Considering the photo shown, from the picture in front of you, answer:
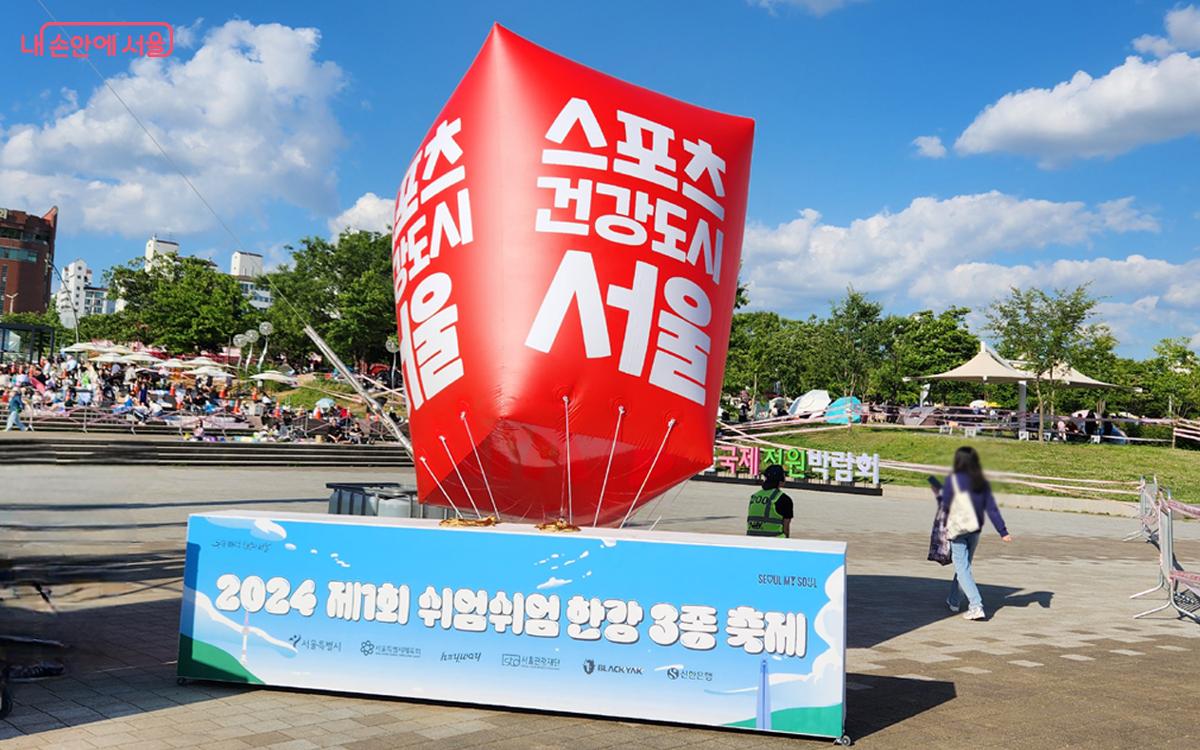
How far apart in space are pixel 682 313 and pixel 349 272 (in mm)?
66362

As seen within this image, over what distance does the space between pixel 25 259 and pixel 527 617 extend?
528ft

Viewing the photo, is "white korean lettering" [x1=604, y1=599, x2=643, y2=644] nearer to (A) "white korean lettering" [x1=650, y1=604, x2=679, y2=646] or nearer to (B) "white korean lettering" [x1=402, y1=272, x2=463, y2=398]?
(A) "white korean lettering" [x1=650, y1=604, x2=679, y2=646]

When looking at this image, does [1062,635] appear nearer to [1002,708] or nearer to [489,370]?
[1002,708]

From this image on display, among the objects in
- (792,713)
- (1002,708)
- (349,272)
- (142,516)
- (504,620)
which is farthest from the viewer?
(349,272)

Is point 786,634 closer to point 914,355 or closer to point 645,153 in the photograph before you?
point 645,153

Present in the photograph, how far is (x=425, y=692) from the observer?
6.72 meters

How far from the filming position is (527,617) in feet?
21.9

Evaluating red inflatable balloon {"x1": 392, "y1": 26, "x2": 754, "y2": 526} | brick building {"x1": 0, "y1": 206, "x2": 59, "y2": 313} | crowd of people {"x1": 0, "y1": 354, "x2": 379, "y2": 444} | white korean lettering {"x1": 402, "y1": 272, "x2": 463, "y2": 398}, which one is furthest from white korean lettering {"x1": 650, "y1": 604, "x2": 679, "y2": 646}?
brick building {"x1": 0, "y1": 206, "x2": 59, "y2": 313}

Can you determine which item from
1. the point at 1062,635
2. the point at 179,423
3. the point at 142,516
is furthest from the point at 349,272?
the point at 1062,635

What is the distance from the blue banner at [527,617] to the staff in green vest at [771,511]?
300cm

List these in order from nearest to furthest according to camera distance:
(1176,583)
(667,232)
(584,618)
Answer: (584,618) → (667,232) → (1176,583)

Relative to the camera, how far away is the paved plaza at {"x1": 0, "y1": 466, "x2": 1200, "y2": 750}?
6047 mm

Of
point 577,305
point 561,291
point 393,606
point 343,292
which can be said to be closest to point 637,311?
point 577,305

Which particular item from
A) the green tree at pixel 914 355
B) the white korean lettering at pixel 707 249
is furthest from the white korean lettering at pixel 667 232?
the green tree at pixel 914 355
